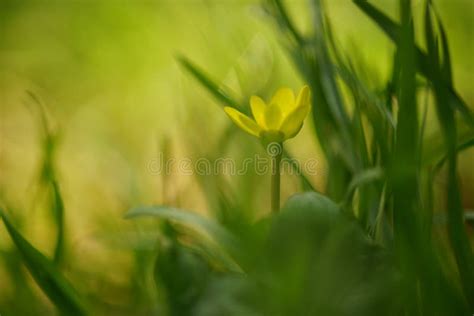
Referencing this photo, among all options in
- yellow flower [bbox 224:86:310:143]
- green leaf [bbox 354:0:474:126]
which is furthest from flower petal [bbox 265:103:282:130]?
green leaf [bbox 354:0:474:126]

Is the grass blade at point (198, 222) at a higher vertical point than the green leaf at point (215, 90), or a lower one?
lower

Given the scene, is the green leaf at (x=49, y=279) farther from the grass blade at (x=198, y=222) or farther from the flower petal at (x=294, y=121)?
the flower petal at (x=294, y=121)

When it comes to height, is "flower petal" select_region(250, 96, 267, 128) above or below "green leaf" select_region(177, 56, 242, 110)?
below

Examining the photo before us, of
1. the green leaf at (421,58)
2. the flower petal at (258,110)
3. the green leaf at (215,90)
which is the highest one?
the green leaf at (215,90)

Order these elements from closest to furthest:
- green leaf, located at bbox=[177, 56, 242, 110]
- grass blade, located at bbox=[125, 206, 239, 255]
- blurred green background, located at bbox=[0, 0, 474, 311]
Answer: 1. grass blade, located at bbox=[125, 206, 239, 255]
2. green leaf, located at bbox=[177, 56, 242, 110]
3. blurred green background, located at bbox=[0, 0, 474, 311]

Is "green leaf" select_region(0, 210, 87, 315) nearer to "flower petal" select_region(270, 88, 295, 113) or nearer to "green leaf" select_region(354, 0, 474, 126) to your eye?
"flower petal" select_region(270, 88, 295, 113)

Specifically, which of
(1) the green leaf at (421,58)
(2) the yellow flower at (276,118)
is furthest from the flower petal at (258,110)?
(1) the green leaf at (421,58)

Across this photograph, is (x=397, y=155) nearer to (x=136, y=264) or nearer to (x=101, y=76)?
(x=136, y=264)

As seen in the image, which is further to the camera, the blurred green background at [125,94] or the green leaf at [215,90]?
the blurred green background at [125,94]

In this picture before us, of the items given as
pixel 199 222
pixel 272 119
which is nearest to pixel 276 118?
pixel 272 119
